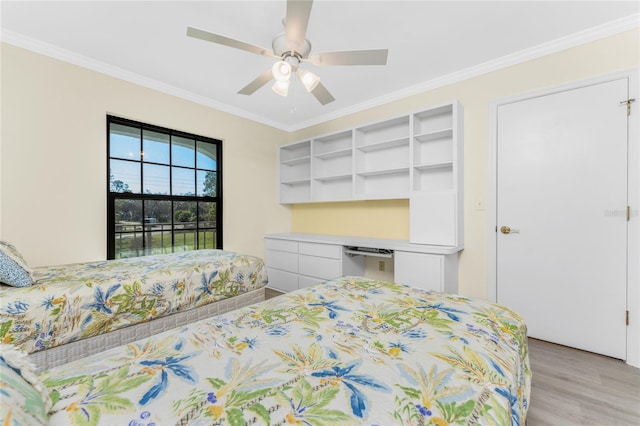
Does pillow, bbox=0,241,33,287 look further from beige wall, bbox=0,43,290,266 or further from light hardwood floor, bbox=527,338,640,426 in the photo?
light hardwood floor, bbox=527,338,640,426

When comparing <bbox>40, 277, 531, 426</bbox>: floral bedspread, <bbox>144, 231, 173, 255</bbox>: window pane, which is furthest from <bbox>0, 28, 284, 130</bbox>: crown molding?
<bbox>40, 277, 531, 426</bbox>: floral bedspread

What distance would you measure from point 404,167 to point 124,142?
9.89 ft

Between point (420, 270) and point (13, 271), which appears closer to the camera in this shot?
point (13, 271)

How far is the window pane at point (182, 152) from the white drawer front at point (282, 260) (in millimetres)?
1617

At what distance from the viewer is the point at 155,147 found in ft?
10.3

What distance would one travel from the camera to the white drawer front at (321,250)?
10.8 ft

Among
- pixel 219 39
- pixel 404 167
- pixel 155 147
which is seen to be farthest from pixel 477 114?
pixel 155 147

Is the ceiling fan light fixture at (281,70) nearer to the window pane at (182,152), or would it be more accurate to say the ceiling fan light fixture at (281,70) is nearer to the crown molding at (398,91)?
the crown molding at (398,91)

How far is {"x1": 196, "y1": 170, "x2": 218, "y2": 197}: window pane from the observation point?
11.6ft

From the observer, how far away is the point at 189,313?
2.20m

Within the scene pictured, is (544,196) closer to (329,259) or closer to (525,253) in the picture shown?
(525,253)

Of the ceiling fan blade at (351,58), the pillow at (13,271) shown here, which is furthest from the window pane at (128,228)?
the ceiling fan blade at (351,58)

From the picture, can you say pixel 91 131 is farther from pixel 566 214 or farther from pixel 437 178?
pixel 566 214

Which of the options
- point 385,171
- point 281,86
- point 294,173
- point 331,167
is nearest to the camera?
point 281,86
